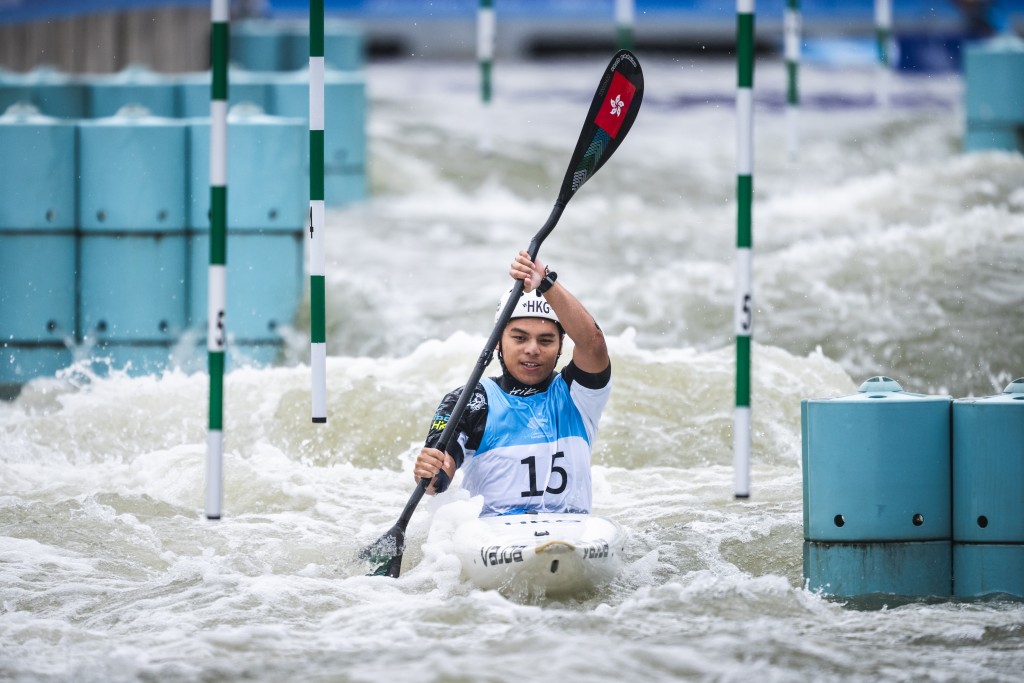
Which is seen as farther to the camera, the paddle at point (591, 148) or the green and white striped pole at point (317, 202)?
the green and white striped pole at point (317, 202)

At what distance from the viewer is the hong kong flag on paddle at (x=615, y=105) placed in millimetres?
5344

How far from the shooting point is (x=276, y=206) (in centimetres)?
773

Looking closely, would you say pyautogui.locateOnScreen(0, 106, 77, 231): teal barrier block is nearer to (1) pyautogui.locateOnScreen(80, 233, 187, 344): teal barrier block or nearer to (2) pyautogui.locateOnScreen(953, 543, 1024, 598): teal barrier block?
(1) pyautogui.locateOnScreen(80, 233, 187, 344): teal barrier block

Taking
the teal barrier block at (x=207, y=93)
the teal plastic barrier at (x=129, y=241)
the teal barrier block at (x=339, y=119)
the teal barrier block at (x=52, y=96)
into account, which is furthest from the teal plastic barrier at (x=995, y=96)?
the teal plastic barrier at (x=129, y=241)

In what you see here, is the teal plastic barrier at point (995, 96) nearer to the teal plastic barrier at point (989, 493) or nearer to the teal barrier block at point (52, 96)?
the teal barrier block at point (52, 96)

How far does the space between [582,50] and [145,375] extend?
42.9ft

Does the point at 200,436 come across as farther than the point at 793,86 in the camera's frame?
No

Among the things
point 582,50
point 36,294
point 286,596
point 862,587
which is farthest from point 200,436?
point 582,50

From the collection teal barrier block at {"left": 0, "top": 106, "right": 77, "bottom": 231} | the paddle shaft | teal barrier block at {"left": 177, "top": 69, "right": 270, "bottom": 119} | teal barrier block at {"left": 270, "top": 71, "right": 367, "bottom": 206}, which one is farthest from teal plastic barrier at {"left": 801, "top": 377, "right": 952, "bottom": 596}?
teal barrier block at {"left": 270, "top": 71, "right": 367, "bottom": 206}

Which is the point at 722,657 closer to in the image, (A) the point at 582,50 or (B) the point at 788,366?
(B) the point at 788,366

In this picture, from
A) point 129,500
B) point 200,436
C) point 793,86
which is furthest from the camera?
point 793,86

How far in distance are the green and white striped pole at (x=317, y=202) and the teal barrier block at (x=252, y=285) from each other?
2489 mm

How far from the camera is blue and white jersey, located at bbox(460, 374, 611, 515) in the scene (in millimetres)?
4855

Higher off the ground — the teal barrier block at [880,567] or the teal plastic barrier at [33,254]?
the teal plastic barrier at [33,254]
